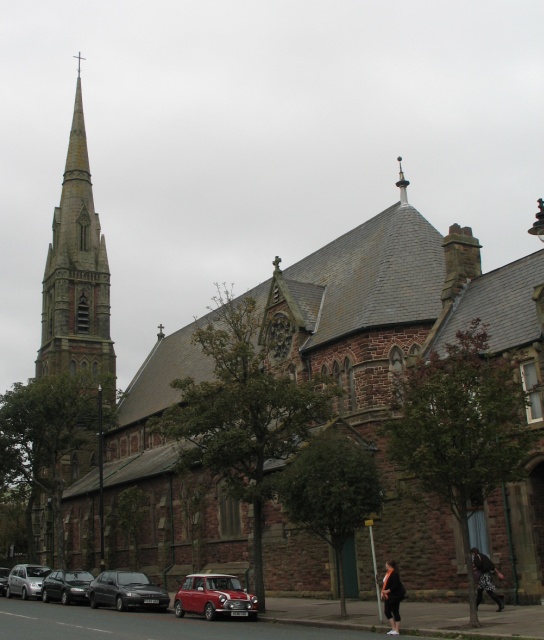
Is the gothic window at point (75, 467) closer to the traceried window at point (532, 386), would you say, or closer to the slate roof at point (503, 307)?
the slate roof at point (503, 307)

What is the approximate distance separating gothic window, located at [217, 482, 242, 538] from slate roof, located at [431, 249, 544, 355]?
13843 millimetres

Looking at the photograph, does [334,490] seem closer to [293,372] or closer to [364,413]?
[364,413]

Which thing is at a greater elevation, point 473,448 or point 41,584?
point 473,448

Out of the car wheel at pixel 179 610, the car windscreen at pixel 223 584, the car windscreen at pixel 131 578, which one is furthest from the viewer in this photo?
the car windscreen at pixel 131 578

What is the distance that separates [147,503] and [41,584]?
886cm

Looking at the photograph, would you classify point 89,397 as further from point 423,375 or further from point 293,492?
point 423,375

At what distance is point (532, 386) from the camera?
864 inches

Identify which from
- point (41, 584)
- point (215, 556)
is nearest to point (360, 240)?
point (215, 556)

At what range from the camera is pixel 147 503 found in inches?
1666

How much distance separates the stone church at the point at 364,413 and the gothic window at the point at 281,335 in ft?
0.23

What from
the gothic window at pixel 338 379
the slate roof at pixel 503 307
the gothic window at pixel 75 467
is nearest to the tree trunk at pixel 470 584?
the slate roof at pixel 503 307

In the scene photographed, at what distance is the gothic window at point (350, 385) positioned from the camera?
3003 cm

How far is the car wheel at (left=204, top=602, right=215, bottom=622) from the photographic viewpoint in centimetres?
2244

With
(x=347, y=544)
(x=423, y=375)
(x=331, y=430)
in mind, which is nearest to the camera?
(x=423, y=375)
